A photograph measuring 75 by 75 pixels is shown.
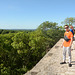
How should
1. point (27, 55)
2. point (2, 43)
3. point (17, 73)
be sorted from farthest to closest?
point (27, 55), point (2, 43), point (17, 73)

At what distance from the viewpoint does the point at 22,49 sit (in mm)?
22203

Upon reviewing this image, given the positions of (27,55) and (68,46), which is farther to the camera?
(27,55)

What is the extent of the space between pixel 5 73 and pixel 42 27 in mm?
22988

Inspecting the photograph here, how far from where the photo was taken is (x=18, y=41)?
22984 mm

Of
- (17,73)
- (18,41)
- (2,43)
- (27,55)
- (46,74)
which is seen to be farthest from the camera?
(27,55)

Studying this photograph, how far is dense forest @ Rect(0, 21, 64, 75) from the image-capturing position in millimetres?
20163

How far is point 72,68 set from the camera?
4172 millimetres

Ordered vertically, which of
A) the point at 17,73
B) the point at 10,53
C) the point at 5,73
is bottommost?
the point at 17,73

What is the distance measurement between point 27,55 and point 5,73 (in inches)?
370

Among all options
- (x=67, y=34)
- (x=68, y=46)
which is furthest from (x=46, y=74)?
(x=67, y=34)

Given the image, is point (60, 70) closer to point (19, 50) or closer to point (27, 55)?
point (19, 50)

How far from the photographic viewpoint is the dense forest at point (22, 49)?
20163 millimetres

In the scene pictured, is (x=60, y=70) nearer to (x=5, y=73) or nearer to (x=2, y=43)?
(x=5, y=73)

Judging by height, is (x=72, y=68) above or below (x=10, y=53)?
above
